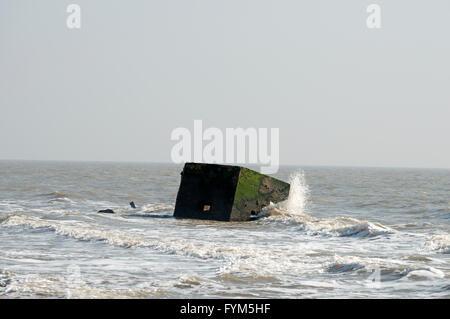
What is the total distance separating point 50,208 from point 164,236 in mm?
11147

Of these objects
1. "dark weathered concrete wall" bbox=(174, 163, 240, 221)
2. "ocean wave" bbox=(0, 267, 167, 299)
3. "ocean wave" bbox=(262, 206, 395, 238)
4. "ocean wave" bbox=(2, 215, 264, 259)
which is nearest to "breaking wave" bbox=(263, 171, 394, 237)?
"ocean wave" bbox=(262, 206, 395, 238)

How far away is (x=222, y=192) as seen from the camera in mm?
20391

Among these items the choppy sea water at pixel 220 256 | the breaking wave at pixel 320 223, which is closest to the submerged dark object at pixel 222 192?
the choppy sea water at pixel 220 256

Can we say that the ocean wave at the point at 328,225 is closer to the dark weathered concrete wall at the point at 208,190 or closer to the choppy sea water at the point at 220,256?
the choppy sea water at the point at 220,256

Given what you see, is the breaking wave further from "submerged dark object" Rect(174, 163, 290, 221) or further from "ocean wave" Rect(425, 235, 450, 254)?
"ocean wave" Rect(425, 235, 450, 254)

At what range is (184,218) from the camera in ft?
70.0

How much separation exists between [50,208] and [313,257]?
15673mm

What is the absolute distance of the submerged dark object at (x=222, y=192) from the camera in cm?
2028

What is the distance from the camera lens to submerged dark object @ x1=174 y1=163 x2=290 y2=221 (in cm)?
2028
